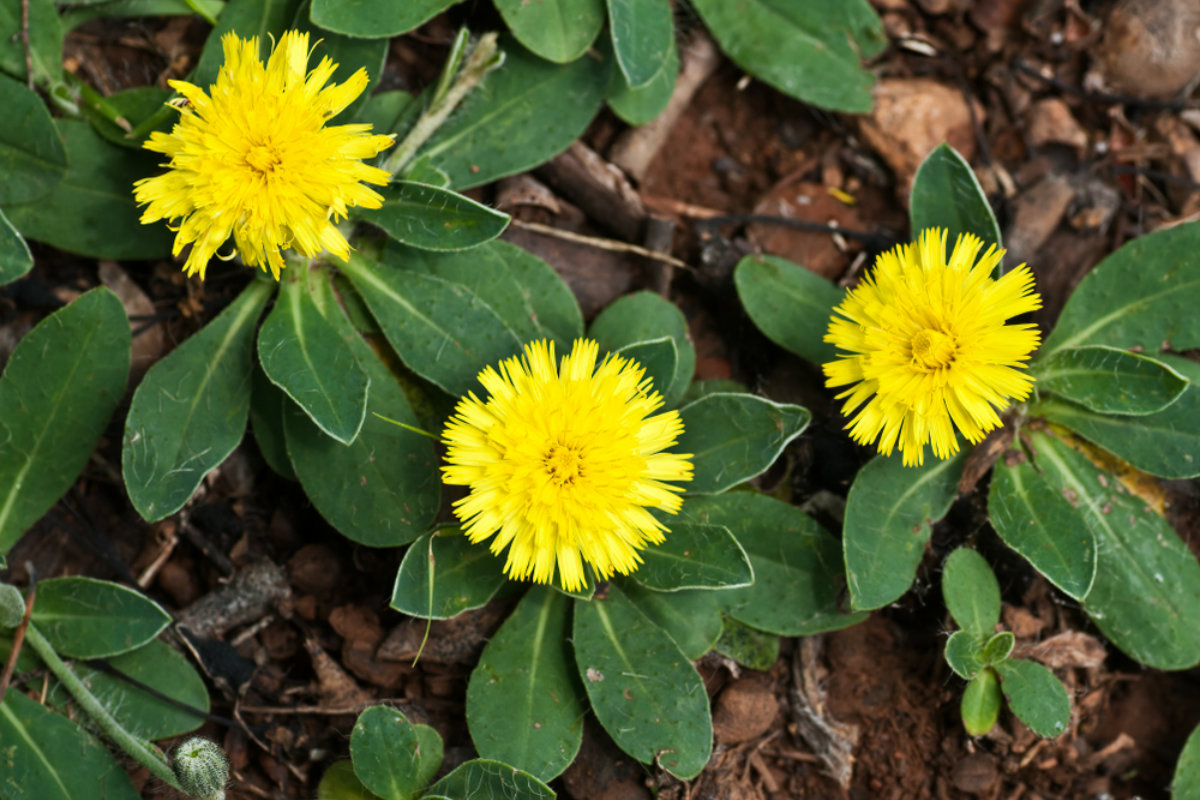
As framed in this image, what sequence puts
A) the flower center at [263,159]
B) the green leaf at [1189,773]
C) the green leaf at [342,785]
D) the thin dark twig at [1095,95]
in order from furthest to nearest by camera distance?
the thin dark twig at [1095,95] < the green leaf at [1189,773] < the green leaf at [342,785] < the flower center at [263,159]

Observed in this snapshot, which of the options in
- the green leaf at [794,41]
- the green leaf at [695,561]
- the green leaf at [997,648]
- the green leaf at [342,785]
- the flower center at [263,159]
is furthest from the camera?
the green leaf at [794,41]

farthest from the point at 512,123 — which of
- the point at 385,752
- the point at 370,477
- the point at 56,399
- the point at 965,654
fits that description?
the point at 965,654

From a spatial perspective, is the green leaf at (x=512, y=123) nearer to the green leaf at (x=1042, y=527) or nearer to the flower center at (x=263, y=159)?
the flower center at (x=263, y=159)

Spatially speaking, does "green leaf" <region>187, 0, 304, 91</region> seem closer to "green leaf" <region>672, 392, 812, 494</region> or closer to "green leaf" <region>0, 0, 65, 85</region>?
"green leaf" <region>0, 0, 65, 85</region>

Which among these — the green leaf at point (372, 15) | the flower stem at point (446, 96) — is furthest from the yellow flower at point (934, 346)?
the green leaf at point (372, 15)

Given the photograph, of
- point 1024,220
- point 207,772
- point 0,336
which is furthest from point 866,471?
point 0,336

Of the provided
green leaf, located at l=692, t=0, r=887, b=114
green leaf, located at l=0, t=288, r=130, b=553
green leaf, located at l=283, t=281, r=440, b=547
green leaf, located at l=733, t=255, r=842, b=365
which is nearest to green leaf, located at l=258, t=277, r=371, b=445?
green leaf, located at l=283, t=281, r=440, b=547

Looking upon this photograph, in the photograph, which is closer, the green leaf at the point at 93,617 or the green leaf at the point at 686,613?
the green leaf at the point at 93,617

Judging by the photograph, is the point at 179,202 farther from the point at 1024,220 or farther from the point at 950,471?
the point at 1024,220
